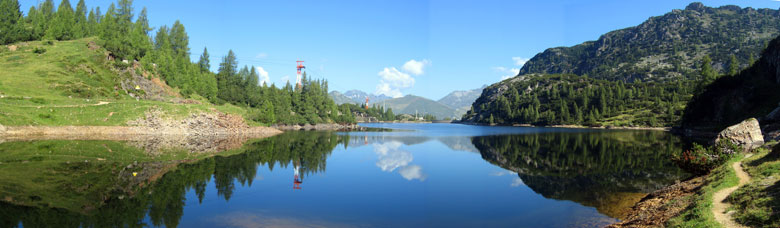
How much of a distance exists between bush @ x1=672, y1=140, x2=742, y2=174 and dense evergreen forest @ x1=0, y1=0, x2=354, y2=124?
338ft

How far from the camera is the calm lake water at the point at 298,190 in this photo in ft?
63.2

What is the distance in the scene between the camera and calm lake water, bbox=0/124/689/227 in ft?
63.2

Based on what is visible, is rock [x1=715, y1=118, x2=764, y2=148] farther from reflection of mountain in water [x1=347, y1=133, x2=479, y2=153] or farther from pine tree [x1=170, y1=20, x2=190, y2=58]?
pine tree [x1=170, y1=20, x2=190, y2=58]

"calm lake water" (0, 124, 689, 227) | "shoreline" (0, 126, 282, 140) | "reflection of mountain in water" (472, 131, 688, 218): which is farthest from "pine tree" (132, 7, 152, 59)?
"reflection of mountain in water" (472, 131, 688, 218)

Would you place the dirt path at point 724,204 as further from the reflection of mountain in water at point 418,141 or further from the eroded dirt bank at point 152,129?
the eroded dirt bank at point 152,129

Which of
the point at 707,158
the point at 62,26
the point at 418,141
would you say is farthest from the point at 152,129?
the point at 707,158

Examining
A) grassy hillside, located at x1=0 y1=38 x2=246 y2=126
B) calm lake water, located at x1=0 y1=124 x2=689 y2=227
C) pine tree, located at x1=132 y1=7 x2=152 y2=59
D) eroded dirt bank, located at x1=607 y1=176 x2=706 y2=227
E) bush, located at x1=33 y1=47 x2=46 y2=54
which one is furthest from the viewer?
pine tree, located at x1=132 y1=7 x2=152 y2=59

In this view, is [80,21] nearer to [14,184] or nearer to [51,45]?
[51,45]

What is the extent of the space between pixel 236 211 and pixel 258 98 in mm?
130933

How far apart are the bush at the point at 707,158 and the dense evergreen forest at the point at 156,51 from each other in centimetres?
10309

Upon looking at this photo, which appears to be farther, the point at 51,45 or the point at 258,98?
the point at 258,98

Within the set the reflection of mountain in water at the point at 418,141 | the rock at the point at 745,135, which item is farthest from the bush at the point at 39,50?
the rock at the point at 745,135

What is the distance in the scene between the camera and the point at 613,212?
22312mm

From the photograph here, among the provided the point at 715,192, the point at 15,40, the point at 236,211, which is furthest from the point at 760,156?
the point at 15,40
